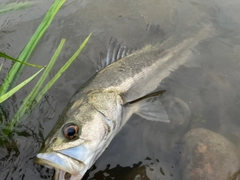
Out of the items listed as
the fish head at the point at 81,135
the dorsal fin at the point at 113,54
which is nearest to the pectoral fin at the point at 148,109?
the fish head at the point at 81,135

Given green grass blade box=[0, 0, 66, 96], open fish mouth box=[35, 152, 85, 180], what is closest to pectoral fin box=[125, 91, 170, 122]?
open fish mouth box=[35, 152, 85, 180]

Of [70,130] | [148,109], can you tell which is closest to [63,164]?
[70,130]

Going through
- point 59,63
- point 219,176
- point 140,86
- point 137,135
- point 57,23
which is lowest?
point 219,176

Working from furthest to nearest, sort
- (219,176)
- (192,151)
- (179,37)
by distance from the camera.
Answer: (179,37)
(192,151)
(219,176)

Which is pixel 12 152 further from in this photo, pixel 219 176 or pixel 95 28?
pixel 95 28

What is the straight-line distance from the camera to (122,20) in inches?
190

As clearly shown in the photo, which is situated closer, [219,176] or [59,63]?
[219,176]

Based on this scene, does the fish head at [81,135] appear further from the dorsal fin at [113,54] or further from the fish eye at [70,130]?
the dorsal fin at [113,54]

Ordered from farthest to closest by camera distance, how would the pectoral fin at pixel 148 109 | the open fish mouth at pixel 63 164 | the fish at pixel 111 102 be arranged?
the pectoral fin at pixel 148 109 → the fish at pixel 111 102 → the open fish mouth at pixel 63 164

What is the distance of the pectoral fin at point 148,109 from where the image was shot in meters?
3.39

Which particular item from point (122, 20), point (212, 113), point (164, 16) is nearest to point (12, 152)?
point (212, 113)

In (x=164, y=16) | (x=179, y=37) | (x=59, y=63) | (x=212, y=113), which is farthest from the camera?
(x=164, y=16)

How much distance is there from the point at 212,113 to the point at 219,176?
0.95 m

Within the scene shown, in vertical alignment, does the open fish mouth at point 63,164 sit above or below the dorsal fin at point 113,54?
below
